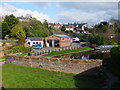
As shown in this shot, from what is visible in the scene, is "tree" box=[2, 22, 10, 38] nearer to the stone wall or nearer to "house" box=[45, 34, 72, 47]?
"house" box=[45, 34, 72, 47]

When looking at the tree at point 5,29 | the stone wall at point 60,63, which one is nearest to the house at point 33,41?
the tree at point 5,29

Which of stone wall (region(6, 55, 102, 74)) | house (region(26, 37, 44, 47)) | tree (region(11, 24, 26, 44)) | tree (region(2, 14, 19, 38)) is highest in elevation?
tree (region(2, 14, 19, 38))

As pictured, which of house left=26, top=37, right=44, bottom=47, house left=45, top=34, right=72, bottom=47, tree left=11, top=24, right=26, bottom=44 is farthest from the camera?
house left=45, top=34, right=72, bottom=47

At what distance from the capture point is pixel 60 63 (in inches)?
717

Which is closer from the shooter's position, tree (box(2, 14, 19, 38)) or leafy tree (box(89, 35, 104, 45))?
tree (box(2, 14, 19, 38))

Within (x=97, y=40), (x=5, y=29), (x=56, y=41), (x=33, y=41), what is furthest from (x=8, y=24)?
(x=97, y=40)

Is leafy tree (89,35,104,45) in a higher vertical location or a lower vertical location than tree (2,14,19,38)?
lower

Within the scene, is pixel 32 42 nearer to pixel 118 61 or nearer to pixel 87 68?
pixel 87 68

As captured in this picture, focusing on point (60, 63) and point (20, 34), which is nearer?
point (60, 63)

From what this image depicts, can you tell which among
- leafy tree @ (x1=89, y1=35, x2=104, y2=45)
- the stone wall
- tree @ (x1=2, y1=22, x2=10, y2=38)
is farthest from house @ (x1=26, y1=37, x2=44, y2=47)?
the stone wall

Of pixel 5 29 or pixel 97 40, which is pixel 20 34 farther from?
pixel 97 40

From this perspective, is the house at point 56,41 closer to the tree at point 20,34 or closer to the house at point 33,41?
the house at point 33,41

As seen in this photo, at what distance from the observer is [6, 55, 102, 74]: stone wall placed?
16.8 m

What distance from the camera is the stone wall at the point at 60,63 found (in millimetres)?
16844
